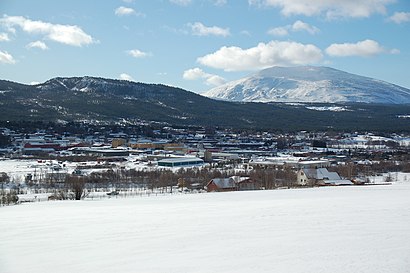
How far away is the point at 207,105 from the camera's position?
8831 centimetres

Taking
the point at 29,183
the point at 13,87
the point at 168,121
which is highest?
the point at 13,87

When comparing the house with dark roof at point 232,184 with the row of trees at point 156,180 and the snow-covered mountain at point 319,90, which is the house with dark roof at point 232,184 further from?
the snow-covered mountain at point 319,90

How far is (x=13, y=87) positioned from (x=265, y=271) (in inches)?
3435

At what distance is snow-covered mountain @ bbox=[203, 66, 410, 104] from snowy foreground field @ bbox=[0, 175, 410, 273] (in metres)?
140

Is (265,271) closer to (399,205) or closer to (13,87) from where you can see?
(399,205)

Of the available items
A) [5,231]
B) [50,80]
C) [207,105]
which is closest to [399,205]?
[5,231]

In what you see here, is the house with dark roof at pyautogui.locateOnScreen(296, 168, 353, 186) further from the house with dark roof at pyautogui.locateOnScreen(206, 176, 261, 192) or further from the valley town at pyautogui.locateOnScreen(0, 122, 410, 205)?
the house with dark roof at pyautogui.locateOnScreen(206, 176, 261, 192)

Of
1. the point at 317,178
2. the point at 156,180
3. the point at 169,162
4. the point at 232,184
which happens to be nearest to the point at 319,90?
the point at 169,162

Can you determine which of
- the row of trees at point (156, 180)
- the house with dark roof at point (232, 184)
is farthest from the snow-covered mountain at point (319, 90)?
the house with dark roof at point (232, 184)

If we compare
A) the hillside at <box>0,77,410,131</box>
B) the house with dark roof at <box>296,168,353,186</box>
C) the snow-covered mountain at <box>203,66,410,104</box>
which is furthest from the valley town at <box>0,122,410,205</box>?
the snow-covered mountain at <box>203,66,410,104</box>

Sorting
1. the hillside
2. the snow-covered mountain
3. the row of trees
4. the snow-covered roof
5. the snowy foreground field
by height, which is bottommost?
the row of trees

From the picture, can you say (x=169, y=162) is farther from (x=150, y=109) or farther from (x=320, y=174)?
(x=150, y=109)

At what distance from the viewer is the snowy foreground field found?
4.80 m

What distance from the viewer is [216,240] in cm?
592
